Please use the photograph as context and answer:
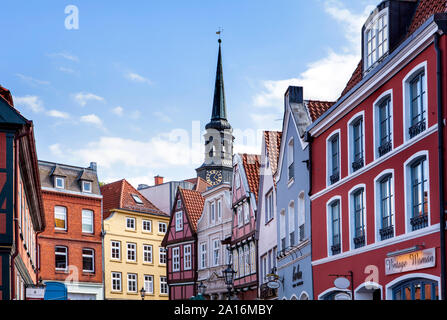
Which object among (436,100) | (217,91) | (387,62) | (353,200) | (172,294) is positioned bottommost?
(172,294)

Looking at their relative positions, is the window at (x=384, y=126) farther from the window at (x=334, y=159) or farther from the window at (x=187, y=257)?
the window at (x=187, y=257)

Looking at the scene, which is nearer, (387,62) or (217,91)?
(387,62)

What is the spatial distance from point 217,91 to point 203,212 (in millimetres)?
64928

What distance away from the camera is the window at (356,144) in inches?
872

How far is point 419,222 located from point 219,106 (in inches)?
3712

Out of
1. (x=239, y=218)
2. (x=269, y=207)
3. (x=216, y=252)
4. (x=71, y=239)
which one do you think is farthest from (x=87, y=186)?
(x=269, y=207)

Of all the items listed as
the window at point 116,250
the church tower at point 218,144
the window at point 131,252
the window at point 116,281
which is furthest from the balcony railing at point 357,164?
the church tower at point 218,144

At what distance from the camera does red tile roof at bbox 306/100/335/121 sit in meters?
29.2

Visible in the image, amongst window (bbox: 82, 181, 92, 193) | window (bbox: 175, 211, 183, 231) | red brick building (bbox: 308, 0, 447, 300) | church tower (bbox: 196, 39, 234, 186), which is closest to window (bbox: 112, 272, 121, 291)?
window (bbox: 175, 211, 183, 231)

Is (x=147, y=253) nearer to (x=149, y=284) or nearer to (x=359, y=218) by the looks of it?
(x=149, y=284)

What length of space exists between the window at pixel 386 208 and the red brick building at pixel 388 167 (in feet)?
0.09

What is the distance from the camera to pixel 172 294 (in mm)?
52062

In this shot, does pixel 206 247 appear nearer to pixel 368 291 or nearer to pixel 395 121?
pixel 368 291
